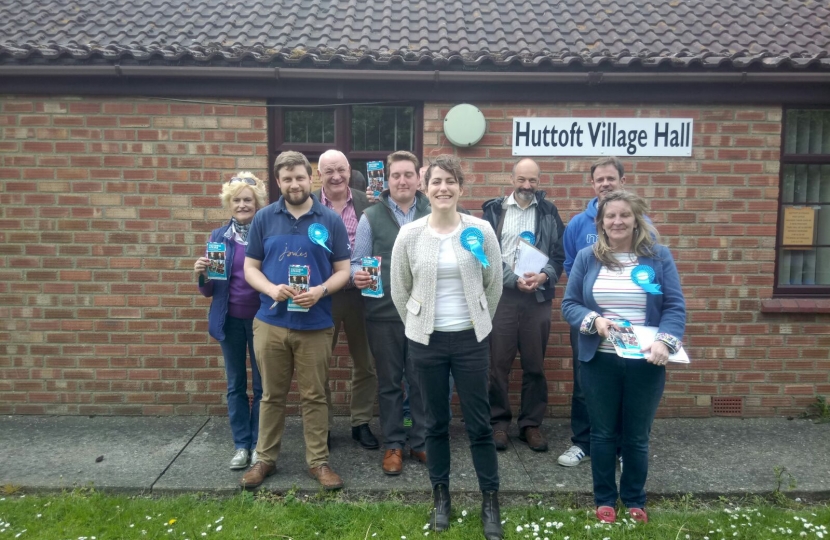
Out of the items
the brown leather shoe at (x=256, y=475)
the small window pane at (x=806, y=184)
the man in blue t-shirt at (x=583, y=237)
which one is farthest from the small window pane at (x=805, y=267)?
the brown leather shoe at (x=256, y=475)

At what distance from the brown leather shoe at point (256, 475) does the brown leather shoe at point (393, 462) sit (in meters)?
0.76

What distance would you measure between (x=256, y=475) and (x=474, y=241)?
210 centimetres

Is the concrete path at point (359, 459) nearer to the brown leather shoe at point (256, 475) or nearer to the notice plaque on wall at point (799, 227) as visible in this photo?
the brown leather shoe at point (256, 475)

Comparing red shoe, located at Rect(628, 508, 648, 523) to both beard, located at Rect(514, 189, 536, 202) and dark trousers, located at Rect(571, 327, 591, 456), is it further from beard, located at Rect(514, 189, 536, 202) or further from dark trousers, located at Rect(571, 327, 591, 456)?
beard, located at Rect(514, 189, 536, 202)

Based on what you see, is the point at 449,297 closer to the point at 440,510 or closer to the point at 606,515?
the point at 440,510

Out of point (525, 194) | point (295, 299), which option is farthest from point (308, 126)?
Answer: point (295, 299)

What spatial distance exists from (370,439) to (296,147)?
8.44 feet

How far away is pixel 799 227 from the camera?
18.7 ft

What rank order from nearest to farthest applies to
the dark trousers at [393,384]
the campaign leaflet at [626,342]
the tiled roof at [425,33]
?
1. the campaign leaflet at [626,342]
2. the dark trousers at [393,384]
3. the tiled roof at [425,33]

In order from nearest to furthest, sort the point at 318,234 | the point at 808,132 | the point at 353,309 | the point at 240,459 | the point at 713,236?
1. the point at 318,234
2. the point at 240,459
3. the point at 353,309
4. the point at 713,236
5. the point at 808,132

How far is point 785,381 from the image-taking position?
18.4 ft

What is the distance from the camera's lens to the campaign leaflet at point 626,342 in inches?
133

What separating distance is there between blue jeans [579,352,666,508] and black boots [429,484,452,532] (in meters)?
0.88

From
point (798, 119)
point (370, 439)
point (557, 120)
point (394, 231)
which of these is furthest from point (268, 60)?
point (798, 119)
